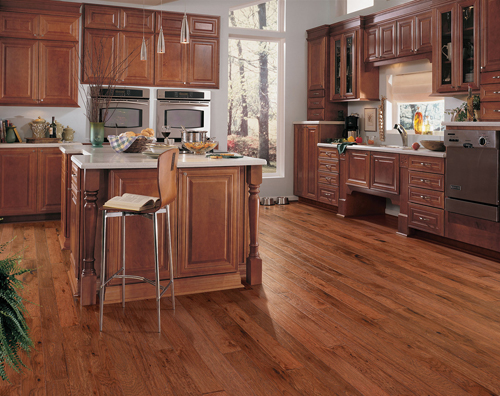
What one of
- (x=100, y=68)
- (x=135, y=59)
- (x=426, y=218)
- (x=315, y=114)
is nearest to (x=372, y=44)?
(x=315, y=114)

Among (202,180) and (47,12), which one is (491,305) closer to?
(202,180)

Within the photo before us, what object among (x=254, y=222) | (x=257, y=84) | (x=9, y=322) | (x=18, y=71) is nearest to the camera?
(x=9, y=322)

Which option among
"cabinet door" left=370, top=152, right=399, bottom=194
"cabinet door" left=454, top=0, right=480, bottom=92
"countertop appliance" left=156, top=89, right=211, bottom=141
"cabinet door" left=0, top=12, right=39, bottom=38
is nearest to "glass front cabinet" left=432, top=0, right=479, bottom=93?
"cabinet door" left=454, top=0, right=480, bottom=92

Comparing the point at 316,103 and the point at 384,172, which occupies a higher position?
the point at 316,103

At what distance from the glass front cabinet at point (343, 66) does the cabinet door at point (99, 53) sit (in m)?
3.00

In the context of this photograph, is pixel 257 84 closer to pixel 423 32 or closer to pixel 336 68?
pixel 336 68

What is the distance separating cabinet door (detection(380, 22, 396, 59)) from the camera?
5.95 m

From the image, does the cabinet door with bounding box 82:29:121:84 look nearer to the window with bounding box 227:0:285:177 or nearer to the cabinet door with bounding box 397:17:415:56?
the window with bounding box 227:0:285:177

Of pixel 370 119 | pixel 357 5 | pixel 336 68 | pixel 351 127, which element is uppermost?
pixel 357 5

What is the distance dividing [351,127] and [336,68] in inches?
34.7

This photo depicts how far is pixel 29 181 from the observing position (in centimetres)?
586

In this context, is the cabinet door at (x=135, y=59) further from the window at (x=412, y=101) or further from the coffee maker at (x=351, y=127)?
the window at (x=412, y=101)

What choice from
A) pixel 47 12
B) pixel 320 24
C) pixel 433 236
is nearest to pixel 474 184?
pixel 433 236

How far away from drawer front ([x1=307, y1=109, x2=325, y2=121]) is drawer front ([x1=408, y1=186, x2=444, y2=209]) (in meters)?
2.44
